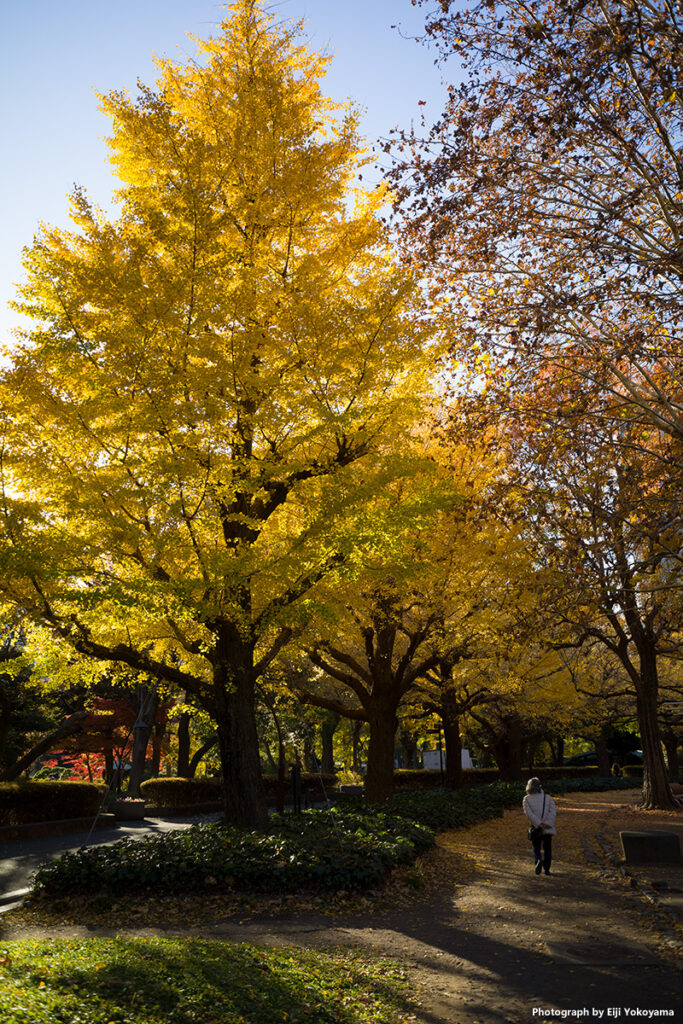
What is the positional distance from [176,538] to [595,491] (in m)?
6.36

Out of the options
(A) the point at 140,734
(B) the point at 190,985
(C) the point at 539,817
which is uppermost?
(A) the point at 140,734

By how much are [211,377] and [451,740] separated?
1777cm

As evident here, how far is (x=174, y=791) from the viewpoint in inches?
997

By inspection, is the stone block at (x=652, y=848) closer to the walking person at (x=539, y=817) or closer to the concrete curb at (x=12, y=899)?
the walking person at (x=539, y=817)

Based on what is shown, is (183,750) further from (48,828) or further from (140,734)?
(48,828)

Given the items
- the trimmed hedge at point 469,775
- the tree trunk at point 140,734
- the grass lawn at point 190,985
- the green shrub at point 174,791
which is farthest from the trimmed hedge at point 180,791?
the grass lawn at point 190,985

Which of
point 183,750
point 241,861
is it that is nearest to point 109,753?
point 183,750

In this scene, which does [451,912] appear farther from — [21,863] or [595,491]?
[21,863]

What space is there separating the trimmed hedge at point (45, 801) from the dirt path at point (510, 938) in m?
11.4

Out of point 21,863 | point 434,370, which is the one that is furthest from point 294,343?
point 21,863

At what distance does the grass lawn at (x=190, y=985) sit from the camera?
14.1 ft

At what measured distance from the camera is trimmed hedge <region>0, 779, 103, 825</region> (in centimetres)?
1833

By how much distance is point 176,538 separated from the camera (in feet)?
30.1

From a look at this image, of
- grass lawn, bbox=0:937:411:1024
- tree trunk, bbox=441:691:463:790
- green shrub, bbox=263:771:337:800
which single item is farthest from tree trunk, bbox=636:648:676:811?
grass lawn, bbox=0:937:411:1024
